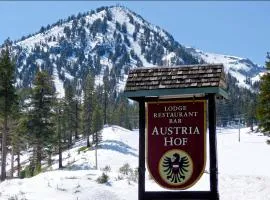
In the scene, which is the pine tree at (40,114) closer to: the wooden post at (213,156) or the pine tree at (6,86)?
the pine tree at (6,86)

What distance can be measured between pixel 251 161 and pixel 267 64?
2156cm

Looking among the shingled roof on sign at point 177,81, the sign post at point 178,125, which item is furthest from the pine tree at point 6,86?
the sign post at point 178,125

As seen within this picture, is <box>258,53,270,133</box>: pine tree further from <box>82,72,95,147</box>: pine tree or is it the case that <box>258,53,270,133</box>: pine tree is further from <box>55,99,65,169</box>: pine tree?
<box>82,72,95,147</box>: pine tree

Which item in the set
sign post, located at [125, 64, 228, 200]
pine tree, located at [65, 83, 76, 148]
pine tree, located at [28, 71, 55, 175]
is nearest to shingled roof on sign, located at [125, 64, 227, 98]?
sign post, located at [125, 64, 228, 200]

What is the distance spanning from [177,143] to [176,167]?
24.5 inches

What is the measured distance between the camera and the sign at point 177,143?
45.0ft

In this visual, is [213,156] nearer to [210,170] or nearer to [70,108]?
[210,170]

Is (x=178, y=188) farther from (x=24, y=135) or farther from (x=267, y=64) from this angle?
(x=24, y=135)

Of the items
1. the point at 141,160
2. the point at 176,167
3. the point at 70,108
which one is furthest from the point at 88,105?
the point at 176,167

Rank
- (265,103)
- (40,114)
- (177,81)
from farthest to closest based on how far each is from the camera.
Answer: (40,114) < (265,103) < (177,81)

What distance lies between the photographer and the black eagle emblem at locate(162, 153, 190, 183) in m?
13.8

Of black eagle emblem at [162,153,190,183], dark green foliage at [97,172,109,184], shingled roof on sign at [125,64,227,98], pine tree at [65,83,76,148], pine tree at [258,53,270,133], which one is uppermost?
pine tree at [65,83,76,148]

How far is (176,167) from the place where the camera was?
13820 millimetres

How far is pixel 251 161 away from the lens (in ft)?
199
